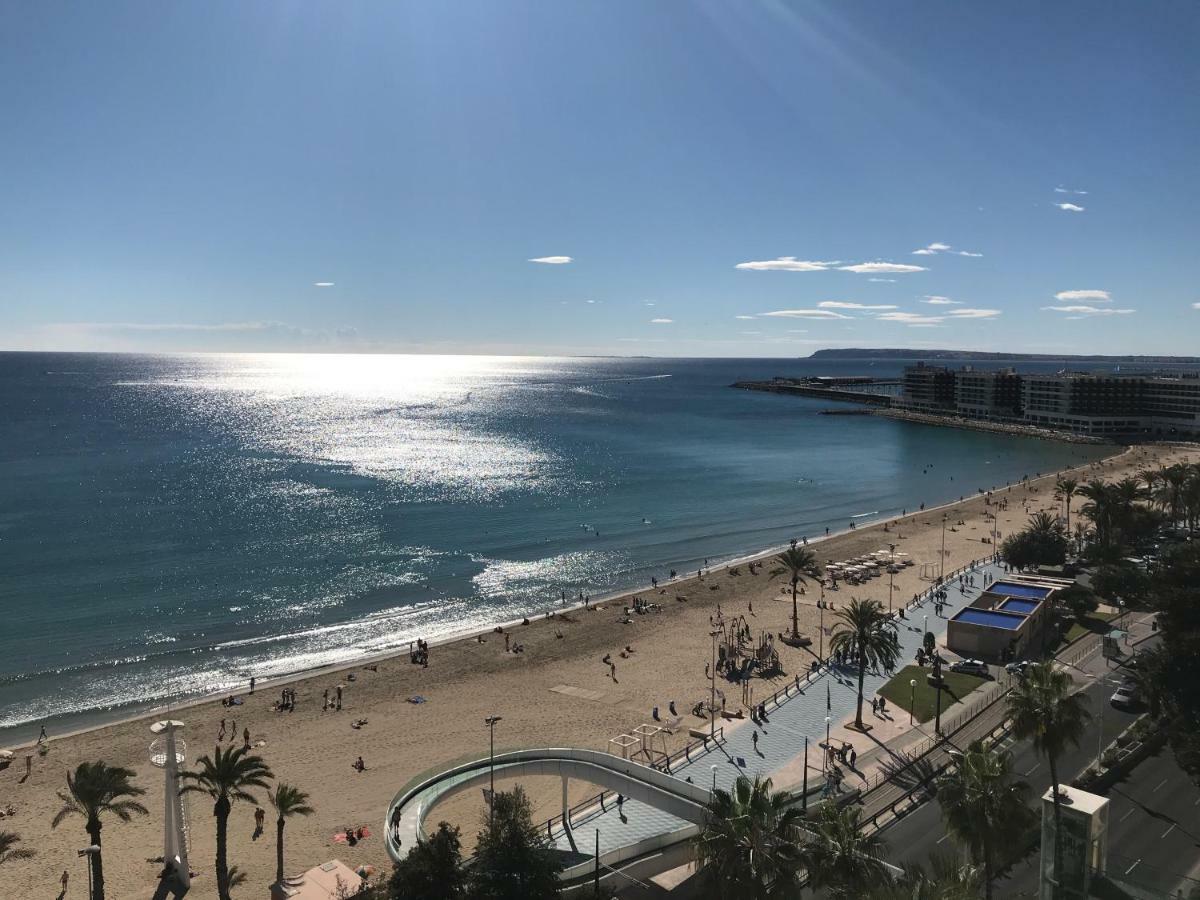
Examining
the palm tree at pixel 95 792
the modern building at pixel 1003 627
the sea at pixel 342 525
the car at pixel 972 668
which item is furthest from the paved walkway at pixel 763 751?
the sea at pixel 342 525

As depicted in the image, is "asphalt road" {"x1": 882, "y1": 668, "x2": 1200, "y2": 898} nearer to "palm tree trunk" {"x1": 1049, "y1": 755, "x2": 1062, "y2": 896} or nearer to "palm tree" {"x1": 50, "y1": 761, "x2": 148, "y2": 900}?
"palm tree trunk" {"x1": 1049, "y1": 755, "x2": 1062, "y2": 896}

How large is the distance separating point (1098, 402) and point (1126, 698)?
136 metres

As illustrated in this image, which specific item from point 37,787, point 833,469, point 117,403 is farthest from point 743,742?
point 117,403

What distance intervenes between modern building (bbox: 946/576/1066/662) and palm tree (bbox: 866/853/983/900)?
916 inches

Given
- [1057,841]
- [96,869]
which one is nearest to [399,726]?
[96,869]

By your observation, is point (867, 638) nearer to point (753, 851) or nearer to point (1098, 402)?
point (753, 851)

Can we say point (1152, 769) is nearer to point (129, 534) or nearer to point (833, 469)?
point (129, 534)

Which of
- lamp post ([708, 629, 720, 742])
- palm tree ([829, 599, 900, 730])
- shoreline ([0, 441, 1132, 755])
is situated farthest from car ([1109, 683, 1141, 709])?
shoreline ([0, 441, 1132, 755])

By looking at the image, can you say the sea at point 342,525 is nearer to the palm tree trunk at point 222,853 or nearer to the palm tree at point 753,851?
the palm tree trunk at point 222,853

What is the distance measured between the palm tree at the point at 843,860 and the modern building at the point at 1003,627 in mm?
25876

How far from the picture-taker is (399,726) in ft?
120

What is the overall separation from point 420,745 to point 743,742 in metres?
13.9

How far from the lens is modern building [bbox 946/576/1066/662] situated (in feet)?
127

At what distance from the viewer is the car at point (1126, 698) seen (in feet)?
100
